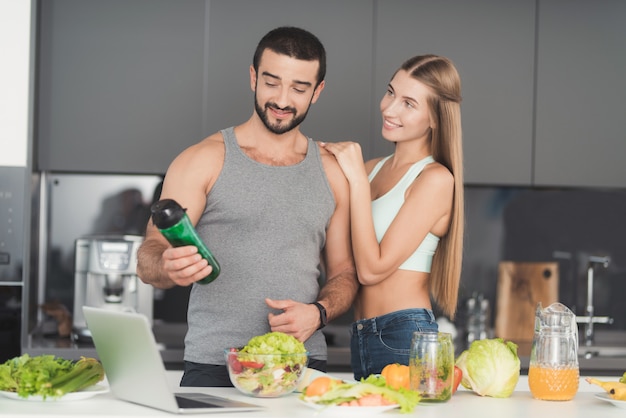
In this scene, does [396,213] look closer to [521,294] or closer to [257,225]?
[257,225]

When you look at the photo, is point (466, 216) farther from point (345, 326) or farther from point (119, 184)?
point (119, 184)

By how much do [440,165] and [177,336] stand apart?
1.55m

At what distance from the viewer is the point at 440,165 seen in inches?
106

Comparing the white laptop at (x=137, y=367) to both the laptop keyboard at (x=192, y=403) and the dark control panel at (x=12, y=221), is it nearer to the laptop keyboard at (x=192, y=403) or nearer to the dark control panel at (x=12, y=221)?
the laptop keyboard at (x=192, y=403)

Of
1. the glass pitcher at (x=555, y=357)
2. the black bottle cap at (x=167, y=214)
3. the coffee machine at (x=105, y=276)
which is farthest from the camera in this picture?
the coffee machine at (x=105, y=276)

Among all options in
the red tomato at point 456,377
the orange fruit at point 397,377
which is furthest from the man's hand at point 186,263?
the red tomato at point 456,377

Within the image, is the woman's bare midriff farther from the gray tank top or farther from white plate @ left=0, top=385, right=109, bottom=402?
white plate @ left=0, top=385, right=109, bottom=402

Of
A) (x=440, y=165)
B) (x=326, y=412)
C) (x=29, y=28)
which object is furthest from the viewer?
(x=29, y=28)

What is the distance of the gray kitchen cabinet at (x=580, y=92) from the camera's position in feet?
12.4

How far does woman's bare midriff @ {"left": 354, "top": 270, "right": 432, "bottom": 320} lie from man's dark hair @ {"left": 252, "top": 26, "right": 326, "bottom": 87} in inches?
23.2

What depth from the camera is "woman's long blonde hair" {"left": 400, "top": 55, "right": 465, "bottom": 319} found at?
2662 millimetres

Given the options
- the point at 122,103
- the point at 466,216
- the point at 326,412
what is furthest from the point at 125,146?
the point at 326,412

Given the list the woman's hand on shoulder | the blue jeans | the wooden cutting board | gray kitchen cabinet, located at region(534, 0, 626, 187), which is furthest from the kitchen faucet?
the woman's hand on shoulder

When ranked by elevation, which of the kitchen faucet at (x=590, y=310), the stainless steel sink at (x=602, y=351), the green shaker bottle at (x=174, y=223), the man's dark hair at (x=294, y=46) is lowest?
the stainless steel sink at (x=602, y=351)
